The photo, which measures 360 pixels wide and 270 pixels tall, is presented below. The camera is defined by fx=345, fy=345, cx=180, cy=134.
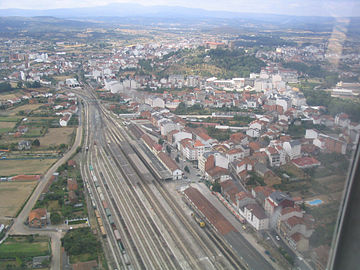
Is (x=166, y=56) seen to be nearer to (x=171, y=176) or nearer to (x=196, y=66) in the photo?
(x=196, y=66)

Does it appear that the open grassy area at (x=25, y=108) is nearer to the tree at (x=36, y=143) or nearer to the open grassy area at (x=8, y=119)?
the open grassy area at (x=8, y=119)

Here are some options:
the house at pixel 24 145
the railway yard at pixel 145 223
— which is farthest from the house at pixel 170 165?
the house at pixel 24 145

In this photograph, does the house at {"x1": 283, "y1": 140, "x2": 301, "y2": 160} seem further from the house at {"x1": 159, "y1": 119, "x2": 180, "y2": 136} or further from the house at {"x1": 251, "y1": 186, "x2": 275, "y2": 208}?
the house at {"x1": 159, "y1": 119, "x2": 180, "y2": 136}

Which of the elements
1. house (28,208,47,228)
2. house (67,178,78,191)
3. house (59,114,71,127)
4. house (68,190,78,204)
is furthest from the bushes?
house (59,114,71,127)

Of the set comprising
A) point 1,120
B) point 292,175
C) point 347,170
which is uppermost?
point 347,170

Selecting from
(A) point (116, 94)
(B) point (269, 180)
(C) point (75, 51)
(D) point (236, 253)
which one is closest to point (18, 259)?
(D) point (236, 253)
